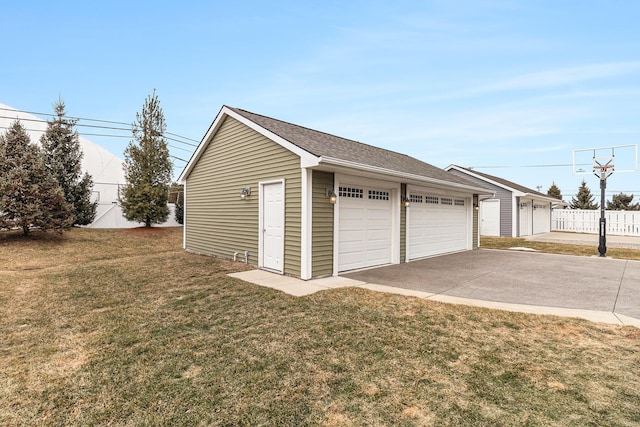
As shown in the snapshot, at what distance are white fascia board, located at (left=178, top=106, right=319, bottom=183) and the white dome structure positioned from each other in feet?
29.0

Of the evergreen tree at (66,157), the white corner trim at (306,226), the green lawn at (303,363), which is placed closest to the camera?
the green lawn at (303,363)

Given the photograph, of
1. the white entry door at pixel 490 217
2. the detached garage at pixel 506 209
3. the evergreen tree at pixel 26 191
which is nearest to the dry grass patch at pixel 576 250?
the detached garage at pixel 506 209

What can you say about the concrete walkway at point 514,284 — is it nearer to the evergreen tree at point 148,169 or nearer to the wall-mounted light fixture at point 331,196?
the wall-mounted light fixture at point 331,196

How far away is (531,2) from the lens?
8703 mm

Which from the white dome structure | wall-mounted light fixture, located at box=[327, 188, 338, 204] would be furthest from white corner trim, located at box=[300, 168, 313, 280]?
the white dome structure

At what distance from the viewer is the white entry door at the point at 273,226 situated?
7.37m

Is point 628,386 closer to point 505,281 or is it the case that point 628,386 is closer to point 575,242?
point 505,281

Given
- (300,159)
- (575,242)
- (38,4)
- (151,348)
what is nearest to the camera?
(151,348)

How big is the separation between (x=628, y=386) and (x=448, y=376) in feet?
4.98

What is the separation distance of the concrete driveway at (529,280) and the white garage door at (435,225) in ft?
2.07

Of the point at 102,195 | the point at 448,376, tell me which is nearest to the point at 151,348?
the point at 448,376

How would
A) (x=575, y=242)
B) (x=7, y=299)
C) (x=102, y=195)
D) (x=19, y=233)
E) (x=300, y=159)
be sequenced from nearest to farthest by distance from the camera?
(x=7, y=299) → (x=300, y=159) → (x=19, y=233) → (x=575, y=242) → (x=102, y=195)

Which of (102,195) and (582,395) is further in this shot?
(102,195)

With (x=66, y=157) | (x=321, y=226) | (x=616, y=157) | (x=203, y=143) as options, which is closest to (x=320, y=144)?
(x=321, y=226)
